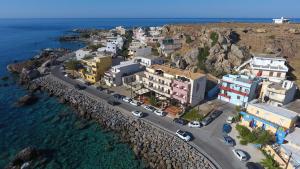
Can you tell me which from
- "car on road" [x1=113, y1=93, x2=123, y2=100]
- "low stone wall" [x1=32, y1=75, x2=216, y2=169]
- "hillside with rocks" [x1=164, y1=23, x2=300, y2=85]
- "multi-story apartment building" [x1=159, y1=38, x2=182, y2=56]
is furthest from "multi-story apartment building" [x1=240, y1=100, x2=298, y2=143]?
"multi-story apartment building" [x1=159, y1=38, x2=182, y2=56]

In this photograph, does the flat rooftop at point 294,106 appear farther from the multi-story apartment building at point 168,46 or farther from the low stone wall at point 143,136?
the multi-story apartment building at point 168,46

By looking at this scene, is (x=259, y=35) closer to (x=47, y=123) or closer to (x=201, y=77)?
(x=201, y=77)

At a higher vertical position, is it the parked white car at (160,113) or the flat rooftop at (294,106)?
the flat rooftop at (294,106)

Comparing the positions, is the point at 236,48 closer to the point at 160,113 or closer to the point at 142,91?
the point at 142,91

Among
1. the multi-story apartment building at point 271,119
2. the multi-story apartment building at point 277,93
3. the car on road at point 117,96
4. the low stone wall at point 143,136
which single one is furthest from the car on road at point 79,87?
the multi-story apartment building at point 277,93

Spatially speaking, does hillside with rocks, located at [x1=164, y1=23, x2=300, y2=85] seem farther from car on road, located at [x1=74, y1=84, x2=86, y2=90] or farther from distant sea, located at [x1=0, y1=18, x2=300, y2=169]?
distant sea, located at [x1=0, y1=18, x2=300, y2=169]

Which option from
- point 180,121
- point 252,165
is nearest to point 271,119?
point 252,165
